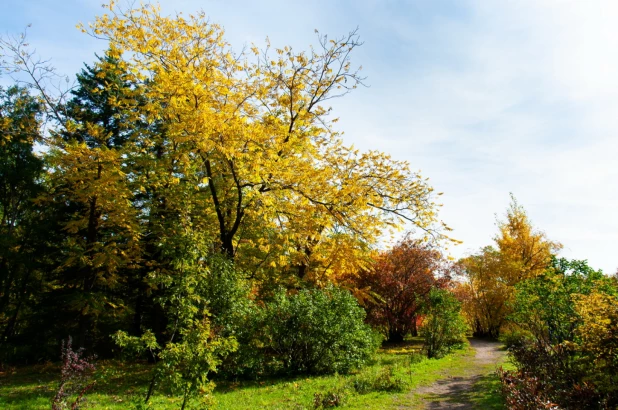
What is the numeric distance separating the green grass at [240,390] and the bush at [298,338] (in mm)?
532

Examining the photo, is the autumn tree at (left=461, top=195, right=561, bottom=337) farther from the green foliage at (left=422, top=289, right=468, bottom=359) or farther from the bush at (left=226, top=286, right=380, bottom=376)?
the bush at (left=226, top=286, right=380, bottom=376)

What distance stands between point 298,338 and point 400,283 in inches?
421

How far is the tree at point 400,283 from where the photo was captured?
63.2 feet

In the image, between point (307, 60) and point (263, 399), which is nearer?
point (263, 399)

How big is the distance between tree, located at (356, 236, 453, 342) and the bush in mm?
8354

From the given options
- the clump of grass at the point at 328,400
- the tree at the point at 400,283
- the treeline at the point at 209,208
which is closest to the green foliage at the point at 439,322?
the treeline at the point at 209,208

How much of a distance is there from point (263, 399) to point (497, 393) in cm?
521

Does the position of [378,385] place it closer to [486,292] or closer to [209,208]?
[209,208]

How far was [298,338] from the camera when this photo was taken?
33.9 ft

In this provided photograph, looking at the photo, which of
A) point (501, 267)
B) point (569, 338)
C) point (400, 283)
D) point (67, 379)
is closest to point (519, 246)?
point (501, 267)

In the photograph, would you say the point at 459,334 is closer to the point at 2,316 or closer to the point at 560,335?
the point at 560,335

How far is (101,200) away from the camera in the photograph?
33.1 ft

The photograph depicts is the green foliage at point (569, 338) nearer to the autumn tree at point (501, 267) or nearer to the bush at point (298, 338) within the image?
the bush at point (298, 338)

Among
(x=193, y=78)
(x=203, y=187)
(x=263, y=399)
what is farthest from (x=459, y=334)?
(x=193, y=78)
